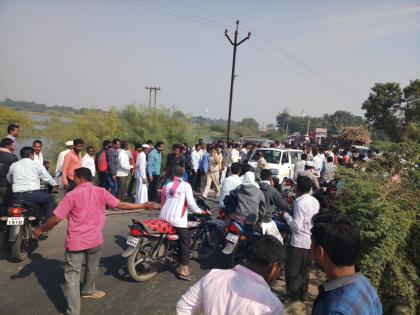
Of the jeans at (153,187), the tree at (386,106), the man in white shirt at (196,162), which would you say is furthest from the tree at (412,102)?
the jeans at (153,187)

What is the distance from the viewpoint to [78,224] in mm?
4066

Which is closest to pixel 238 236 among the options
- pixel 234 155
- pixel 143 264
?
pixel 143 264

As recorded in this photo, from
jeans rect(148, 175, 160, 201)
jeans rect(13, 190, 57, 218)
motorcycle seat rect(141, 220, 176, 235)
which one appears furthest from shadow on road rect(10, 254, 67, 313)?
jeans rect(148, 175, 160, 201)

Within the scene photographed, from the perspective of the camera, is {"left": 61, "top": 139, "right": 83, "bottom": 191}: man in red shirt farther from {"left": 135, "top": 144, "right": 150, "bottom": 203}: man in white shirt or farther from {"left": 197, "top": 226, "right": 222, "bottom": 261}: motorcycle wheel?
{"left": 197, "top": 226, "right": 222, "bottom": 261}: motorcycle wheel

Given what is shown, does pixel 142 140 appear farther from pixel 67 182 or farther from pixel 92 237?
pixel 92 237

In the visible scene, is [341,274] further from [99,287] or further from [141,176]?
[141,176]

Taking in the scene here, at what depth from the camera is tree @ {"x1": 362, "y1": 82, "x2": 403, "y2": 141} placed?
31.2 m

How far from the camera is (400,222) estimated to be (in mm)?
4230

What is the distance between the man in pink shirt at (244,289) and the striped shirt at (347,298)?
0.91 feet

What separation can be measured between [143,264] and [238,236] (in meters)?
1.46

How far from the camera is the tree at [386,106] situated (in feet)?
102

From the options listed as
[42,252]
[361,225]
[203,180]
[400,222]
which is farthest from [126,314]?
[203,180]

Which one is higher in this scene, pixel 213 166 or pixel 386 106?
pixel 386 106

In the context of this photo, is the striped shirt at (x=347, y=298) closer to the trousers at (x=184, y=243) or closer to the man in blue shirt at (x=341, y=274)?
the man in blue shirt at (x=341, y=274)
